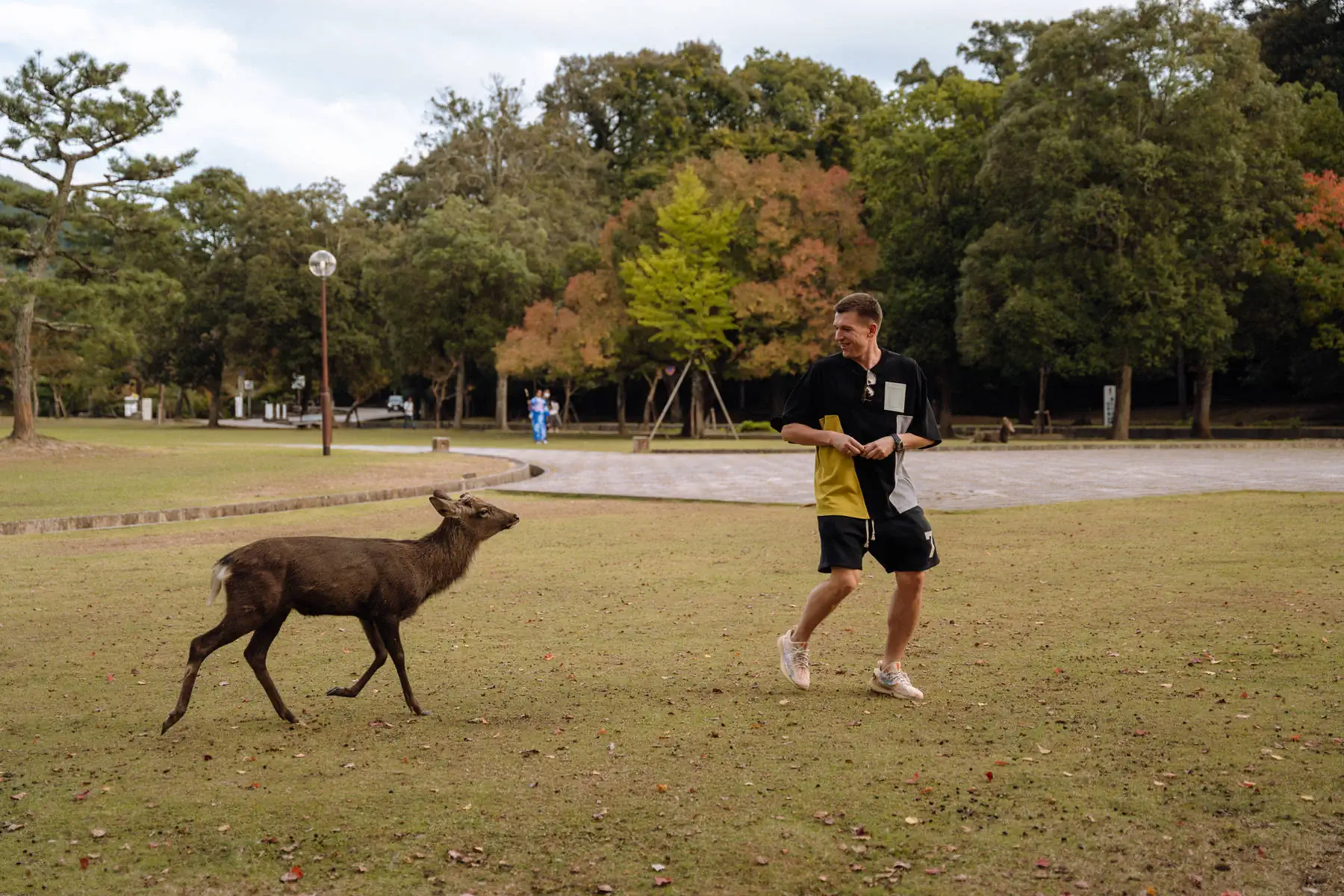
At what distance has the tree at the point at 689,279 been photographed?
41.7 meters

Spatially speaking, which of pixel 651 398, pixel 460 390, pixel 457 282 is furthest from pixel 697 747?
pixel 460 390

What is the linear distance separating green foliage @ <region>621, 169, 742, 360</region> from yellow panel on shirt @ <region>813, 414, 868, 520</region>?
35.8m

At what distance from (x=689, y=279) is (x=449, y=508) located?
120 ft

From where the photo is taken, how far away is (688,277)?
1644 inches

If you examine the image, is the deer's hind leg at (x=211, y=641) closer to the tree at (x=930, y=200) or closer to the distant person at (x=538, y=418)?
the distant person at (x=538, y=418)

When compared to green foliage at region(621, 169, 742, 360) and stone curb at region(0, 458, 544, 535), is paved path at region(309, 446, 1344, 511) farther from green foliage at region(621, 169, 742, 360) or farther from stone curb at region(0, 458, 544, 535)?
green foliage at region(621, 169, 742, 360)

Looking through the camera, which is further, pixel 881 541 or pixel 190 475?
pixel 190 475

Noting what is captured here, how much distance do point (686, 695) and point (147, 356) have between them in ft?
208

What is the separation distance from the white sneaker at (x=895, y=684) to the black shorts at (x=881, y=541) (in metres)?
0.49

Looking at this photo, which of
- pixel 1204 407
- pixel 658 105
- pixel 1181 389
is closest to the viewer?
pixel 1204 407

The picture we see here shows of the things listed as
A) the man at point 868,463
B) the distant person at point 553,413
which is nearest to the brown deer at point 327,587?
the man at point 868,463

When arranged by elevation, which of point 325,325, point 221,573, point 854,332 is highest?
point 325,325

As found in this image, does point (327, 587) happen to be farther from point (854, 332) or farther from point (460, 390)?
point (460, 390)

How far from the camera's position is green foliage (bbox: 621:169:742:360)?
1640 inches
